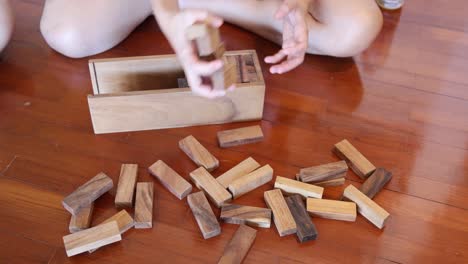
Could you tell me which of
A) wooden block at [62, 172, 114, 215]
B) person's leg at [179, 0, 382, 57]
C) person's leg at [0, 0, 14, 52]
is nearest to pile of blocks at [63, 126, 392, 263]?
wooden block at [62, 172, 114, 215]

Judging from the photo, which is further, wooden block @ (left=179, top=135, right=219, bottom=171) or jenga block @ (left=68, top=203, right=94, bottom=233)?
wooden block @ (left=179, top=135, right=219, bottom=171)

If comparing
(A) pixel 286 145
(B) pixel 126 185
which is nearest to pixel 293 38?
(A) pixel 286 145

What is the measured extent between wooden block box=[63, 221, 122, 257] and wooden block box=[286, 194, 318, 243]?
0.98 feet

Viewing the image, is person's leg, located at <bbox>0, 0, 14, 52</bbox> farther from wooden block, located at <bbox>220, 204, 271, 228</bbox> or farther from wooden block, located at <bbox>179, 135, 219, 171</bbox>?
wooden block, located at <bbox>220, 204, 271, 228</bbox>

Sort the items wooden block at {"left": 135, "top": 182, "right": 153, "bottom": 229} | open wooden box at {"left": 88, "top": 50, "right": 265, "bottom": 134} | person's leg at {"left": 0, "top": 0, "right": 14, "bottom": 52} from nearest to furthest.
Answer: wooden block at {"left": 135, "top": 182, "right": 153, "bottom": 229} → open wooden box at {"left": 88, "top": 50, "right": 265, "bottom": 134} → person's leg at {"left": 0, "top": 0, "right": 14, "bottom": 52}

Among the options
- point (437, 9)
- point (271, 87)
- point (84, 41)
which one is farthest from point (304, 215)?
point (437, 9)

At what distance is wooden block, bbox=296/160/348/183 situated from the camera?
36.7 inches

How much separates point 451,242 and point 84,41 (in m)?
0.87

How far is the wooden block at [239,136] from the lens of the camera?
100 cm

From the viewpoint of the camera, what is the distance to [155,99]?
96 centimetres

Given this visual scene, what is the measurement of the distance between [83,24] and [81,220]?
0.50 metres

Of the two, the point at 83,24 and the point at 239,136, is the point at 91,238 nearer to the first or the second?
the point at 239,136

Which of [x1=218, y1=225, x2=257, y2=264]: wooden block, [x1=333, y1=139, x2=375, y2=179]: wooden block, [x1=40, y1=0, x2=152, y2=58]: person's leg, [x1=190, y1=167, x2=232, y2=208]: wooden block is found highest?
[x1=40, y1=0, x2=152, y2=58]: person's leg

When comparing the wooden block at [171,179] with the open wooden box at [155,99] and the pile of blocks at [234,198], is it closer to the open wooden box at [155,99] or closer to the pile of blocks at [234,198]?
the pile of blocks at [234,198]
